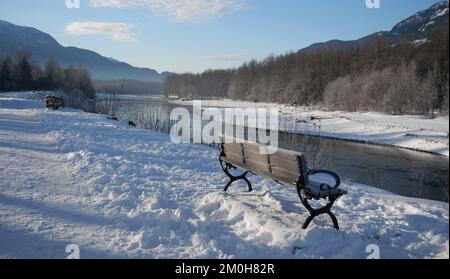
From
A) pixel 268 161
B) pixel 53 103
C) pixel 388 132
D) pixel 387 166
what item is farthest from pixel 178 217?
pixel 388 132

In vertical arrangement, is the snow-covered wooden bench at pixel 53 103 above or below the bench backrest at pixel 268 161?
above

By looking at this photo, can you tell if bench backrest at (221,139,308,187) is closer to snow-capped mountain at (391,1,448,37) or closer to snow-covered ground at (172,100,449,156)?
snow-capped mountain at (391,1,448,37)

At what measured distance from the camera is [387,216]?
18.9 feet

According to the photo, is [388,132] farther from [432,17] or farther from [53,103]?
[432,17]

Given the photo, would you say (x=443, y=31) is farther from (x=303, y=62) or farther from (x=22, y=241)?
(x=303, y=62)

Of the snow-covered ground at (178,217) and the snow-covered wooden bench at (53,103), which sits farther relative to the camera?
the snow-covered wooden bench at (53,103)

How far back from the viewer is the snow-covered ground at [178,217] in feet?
14.7

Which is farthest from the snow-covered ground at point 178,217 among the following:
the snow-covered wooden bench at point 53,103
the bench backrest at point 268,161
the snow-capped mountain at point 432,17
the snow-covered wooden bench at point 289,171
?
the snow-covered wooden bench at point 53,103

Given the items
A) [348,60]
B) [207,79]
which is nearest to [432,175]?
[348,60]

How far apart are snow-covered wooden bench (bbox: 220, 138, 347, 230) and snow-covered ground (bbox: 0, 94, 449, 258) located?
0.34 meters

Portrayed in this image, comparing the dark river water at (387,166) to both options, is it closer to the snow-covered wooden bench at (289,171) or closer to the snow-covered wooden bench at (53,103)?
the snow-covered wooden bench at (289,171)

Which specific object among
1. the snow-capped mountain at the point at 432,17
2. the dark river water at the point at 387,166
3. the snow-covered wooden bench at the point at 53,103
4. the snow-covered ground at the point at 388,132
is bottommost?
the dark river water at the point at 387,166

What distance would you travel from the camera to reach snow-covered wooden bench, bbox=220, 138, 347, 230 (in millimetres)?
5086

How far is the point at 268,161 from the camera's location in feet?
19.7
